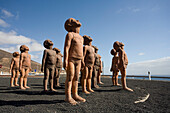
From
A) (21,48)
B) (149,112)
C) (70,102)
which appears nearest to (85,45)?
(70,102)

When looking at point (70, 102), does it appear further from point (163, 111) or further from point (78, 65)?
point (163, 111)

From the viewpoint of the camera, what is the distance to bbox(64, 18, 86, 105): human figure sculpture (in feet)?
12.6

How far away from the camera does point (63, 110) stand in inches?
122

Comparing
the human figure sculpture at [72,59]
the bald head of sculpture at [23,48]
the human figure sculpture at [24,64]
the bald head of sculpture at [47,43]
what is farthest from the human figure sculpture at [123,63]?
the bald head of sculpture at [23,48]

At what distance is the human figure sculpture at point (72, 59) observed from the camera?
383 cm

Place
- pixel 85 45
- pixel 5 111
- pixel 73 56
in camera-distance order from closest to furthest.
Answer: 1. pixel 5 111
2. pixel 73 56
3. pixel 85 45

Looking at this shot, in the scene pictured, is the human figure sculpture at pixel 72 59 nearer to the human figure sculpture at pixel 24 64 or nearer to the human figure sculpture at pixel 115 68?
the human figure sculpture at pixel 24 64

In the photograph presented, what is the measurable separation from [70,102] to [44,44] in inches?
161

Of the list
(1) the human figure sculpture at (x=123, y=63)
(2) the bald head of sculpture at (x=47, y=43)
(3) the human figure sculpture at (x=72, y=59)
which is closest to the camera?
(3) the human figure sculpture at (x=72, y=59)

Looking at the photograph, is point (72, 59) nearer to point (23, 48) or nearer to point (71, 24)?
point (71, 24)

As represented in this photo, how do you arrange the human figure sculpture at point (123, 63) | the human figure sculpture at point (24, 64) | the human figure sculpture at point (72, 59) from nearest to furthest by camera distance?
the human figure sculpture at point (72, 59) < the human figure sculpture at point (123, 63) < the human figure sculpture at point (24, 64)

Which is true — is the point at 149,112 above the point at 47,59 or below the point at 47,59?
below

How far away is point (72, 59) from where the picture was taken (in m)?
3.96

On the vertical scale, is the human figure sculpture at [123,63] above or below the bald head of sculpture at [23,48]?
below
